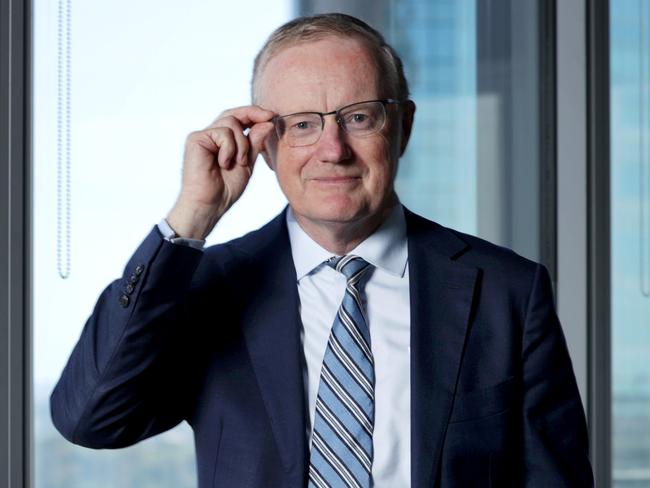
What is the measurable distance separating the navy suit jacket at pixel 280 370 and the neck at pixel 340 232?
0.22 ft

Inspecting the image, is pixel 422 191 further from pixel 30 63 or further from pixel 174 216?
pixel 174 216

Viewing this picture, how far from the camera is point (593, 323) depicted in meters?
3.02

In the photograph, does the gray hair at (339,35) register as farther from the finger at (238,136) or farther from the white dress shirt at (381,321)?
the white dress shirt at (381,321)

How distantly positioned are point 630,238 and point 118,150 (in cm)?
162

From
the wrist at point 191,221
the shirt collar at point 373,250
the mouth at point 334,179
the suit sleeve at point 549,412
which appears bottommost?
the suit sleeve at point 549,412

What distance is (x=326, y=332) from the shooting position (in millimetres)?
1717

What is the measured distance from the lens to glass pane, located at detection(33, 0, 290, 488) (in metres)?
2.40

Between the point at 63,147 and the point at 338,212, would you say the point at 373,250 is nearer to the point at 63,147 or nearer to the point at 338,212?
the point at 338,212

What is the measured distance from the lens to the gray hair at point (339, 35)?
1734mm

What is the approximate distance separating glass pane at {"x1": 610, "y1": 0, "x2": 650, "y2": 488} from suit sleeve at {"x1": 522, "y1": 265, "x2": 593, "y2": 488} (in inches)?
56.7

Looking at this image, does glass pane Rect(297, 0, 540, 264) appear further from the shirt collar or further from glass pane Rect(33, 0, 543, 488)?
the shirt collar
